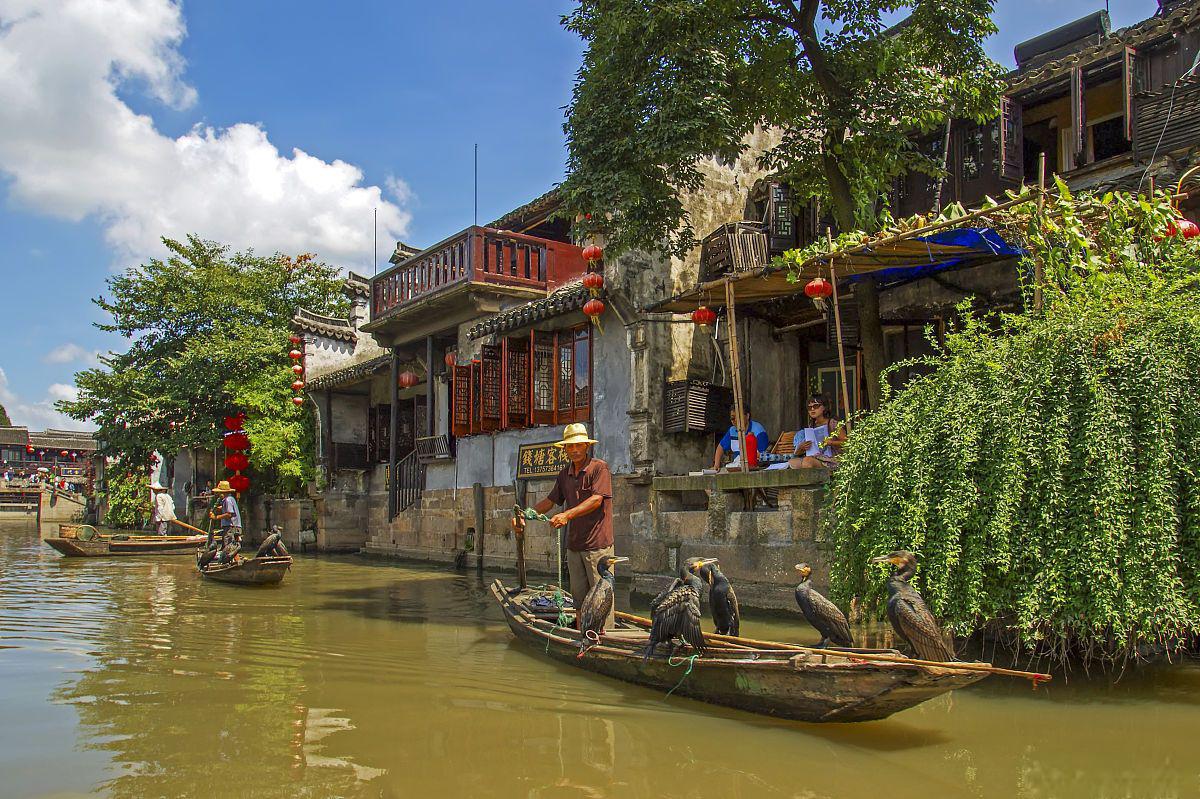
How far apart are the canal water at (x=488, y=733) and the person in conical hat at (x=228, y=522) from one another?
5.80 meters

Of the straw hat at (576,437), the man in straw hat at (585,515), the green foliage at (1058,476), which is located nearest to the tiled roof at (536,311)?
the straw hat at (576,437)

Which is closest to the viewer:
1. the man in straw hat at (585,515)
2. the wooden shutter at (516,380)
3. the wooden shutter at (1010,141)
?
the man in straw hat at (585,515)

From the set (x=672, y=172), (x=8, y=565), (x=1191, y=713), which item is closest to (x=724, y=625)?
(x=1191, y=713)

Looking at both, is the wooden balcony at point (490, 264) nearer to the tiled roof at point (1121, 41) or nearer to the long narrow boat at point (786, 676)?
the tiled roof at point (1121, 41)

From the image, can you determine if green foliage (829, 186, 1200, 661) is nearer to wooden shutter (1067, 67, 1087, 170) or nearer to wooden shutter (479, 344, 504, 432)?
wooden shutter (1067, 67, 1087, 170)

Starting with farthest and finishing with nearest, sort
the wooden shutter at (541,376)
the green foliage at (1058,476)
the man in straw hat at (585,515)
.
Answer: the wooden shutter at (541,376) → the man in straw hat at (585,515) → the green foliage at (1058,476)

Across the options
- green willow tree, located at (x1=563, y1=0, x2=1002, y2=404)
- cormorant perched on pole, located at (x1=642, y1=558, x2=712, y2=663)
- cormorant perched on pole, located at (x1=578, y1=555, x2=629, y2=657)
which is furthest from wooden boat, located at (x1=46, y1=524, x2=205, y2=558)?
cormorant perched on pole, located at (x1=642, y1=558, x2=712, y2=663)

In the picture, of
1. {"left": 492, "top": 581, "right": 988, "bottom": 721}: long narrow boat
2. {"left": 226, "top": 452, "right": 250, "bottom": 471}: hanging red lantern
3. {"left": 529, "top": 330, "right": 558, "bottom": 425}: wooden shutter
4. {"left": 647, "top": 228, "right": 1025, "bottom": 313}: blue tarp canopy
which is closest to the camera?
{"left": 492, "top": 581, "right": 988, "bottom": 721}: long narrow boat

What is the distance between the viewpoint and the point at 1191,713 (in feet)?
17.7

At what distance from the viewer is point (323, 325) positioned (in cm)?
2328

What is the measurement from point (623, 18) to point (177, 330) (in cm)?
1873

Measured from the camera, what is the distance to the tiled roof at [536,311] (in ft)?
45.2

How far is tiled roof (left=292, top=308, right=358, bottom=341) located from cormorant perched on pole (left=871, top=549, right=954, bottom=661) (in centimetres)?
1978

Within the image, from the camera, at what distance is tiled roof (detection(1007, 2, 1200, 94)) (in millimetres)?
9523
